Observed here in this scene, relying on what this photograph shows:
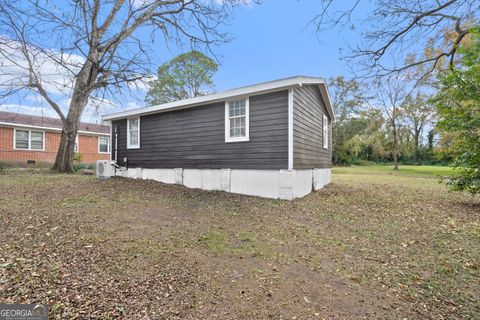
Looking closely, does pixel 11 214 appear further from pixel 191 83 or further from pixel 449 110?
pixel 191 83

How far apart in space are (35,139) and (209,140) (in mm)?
15452

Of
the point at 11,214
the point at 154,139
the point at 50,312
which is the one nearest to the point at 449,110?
the point at 50,312

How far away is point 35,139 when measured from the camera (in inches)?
659

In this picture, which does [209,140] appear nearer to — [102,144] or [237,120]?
[237,120]

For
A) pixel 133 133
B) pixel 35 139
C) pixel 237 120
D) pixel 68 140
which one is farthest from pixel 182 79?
pixel 237 120

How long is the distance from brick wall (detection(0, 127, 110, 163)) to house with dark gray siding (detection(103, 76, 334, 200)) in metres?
9.89

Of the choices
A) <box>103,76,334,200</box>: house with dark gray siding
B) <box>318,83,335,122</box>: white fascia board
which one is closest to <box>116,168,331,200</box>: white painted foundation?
<box>103,76,334,200</box>: house with dark gray siding

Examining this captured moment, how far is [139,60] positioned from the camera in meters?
6.22

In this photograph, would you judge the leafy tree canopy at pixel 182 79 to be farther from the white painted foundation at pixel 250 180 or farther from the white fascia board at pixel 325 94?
the white painted foundation at pixel 250 180

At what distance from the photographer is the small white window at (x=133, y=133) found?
10.7m

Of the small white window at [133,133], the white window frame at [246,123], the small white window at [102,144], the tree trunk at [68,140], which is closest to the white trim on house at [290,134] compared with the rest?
the white window frame at [246,123]

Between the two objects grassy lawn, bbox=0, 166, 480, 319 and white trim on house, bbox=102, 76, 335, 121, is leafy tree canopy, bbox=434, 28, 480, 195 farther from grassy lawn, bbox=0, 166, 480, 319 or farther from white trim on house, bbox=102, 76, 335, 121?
white trim on house, bbox=102, 76, 335, 121

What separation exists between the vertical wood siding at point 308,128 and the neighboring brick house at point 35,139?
14337 millimetres

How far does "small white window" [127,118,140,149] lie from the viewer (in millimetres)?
10672
